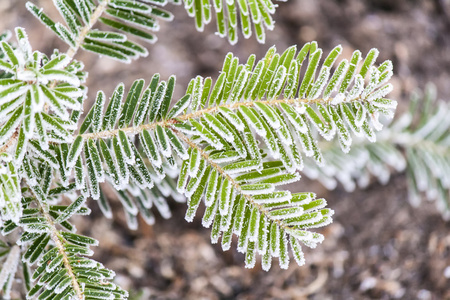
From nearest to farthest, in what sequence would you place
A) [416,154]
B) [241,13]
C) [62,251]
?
[62,251] < [241,13] < [416,154]

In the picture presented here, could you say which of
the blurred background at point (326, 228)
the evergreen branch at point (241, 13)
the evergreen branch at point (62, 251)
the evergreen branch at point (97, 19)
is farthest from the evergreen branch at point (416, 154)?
the evergreen branch at point (62, 251)

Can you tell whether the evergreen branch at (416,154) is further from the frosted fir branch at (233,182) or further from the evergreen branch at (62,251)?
the evergreen branch at (62,251)

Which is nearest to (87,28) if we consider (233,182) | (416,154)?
(233,182)

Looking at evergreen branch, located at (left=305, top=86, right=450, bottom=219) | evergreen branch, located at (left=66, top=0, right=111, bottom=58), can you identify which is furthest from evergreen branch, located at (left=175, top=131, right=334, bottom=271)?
evergreen branch, located at (left=305, top=86, right=450, bottom=219)

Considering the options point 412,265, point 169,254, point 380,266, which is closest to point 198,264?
point 169,254

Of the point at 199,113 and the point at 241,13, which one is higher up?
the point at 241,13

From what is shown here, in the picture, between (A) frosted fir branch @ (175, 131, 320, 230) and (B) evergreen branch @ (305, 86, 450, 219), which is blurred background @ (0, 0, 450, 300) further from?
(A) frosted fir branch @ (175, 131, 320, 230)

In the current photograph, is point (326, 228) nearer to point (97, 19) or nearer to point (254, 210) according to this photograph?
point (254, 210)

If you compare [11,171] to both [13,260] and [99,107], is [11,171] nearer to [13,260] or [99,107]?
[99,107]
